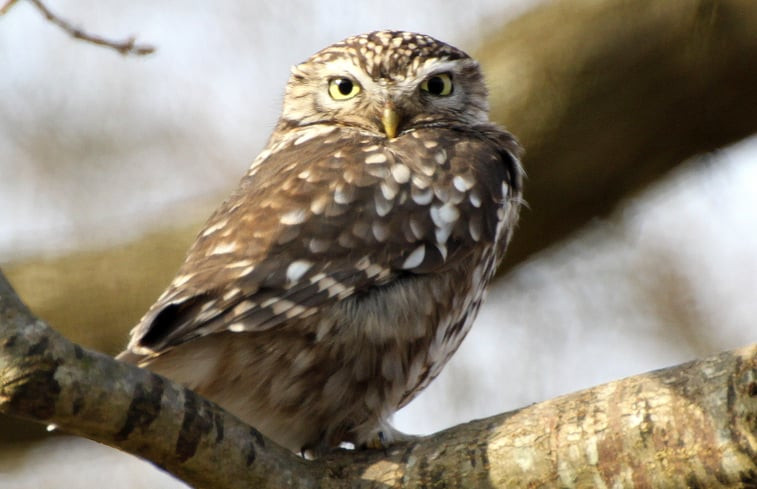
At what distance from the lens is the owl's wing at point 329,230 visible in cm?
364

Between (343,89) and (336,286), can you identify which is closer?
(336,286)

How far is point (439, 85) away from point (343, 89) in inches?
17.4

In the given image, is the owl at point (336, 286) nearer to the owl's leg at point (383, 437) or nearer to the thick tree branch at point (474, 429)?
the owl's leg at point (383, 437)

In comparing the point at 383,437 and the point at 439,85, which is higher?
the point at 439,85

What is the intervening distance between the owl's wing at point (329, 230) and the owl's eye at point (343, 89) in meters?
0.59

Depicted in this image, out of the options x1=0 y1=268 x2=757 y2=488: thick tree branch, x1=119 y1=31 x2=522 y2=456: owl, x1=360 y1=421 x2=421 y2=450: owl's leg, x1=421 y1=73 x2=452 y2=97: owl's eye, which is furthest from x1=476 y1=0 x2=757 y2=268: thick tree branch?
x1=0 y1=268 x2=757 y2=488: thick tree branch

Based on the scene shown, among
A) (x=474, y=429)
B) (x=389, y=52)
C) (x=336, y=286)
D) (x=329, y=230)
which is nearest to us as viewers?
(x=474, y=429)

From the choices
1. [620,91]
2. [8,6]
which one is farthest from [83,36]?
[620,91]

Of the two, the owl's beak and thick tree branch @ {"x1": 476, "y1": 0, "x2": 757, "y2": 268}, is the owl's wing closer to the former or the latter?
the owl's beak

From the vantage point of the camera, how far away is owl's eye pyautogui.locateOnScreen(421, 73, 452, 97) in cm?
514

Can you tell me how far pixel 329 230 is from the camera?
391 centimetres

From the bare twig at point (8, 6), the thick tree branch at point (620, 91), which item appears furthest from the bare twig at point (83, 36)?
the thick tree branch at point (620, 91)

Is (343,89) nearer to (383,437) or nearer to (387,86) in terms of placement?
(387,86)

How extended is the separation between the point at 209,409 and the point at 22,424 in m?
2.98
